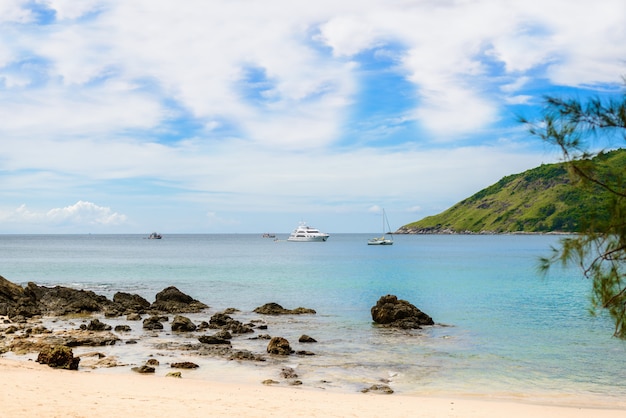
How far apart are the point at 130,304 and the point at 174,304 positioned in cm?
327

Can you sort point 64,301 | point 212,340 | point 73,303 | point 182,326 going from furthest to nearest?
1. point 64,301
2. point 73,303
3. point 182,326
4. point 212,340

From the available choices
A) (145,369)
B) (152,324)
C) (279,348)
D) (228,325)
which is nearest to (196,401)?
(145,369)

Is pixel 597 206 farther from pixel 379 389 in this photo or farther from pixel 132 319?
pixel 132 319

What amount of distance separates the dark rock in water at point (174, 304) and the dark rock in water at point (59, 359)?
67.1 feet

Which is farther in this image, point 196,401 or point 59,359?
point 59,359

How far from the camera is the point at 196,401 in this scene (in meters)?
16.3

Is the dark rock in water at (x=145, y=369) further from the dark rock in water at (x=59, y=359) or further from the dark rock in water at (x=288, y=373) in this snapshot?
the dark rock in water at (x=288, y=373)

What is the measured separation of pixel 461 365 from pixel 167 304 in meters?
25.3

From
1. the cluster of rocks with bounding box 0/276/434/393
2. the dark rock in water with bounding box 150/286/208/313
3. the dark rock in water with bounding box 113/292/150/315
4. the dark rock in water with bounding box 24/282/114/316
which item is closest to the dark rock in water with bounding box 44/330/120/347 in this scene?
the cluster of rocks with bounding box 0/276/434/393

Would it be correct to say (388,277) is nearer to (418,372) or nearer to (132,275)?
(132,275)

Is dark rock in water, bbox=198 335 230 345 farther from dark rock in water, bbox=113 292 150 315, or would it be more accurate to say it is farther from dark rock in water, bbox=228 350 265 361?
dark rock in water, bbox=113 292 150 315

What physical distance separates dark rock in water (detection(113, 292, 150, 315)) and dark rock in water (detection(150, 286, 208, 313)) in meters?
0.82

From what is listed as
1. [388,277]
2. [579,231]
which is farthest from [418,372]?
[388,277]

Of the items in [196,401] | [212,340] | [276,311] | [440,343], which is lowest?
[440,343]
